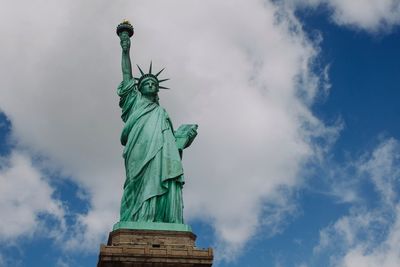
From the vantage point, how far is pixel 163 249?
17.1 m

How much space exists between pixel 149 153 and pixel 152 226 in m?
2.68

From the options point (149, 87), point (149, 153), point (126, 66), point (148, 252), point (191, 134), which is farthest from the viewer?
point (126, 66)

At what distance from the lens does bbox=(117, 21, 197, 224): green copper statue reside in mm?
19000

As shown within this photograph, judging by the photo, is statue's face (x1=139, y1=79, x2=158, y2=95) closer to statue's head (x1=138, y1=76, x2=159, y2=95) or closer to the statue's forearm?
statue's head (x1=138, y1=76, x2=159, y2=95)

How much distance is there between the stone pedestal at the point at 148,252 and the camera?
656 inches

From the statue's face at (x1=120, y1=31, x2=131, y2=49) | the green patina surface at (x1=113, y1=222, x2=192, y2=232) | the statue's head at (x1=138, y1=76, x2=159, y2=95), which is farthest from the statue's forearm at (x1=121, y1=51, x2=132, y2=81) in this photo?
the green patina surface at (x1=113, y1=222, x2=192, y2=232)

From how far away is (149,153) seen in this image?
19906 millimetres

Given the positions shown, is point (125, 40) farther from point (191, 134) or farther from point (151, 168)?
point (151, 168)

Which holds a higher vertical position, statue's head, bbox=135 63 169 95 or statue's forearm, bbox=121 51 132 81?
statue's forearm, bbox=121 51 132 81

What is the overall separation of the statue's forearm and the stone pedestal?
264 inches

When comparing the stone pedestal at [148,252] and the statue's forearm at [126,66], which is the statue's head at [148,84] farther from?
the stone pedestal at [148,252]

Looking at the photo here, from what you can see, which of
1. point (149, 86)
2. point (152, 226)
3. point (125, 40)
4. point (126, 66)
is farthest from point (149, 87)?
point (152, 226)

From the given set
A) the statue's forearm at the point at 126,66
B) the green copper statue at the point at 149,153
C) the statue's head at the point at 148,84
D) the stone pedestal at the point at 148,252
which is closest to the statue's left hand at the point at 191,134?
the green copper statue at the point at 149,153

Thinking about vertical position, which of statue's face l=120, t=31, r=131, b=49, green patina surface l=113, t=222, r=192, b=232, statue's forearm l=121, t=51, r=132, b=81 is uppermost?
statue's face l=120, t=31, r=131, b=49
